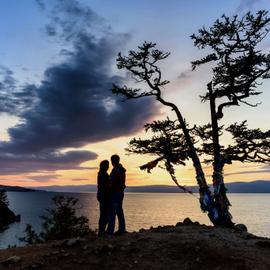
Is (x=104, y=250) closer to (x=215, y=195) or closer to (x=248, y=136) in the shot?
(x=215, y=195)

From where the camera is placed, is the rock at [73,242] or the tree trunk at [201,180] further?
the tree trunk at [201,180]

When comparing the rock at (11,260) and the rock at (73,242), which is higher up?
the rock at (73,242)

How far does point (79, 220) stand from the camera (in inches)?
1232

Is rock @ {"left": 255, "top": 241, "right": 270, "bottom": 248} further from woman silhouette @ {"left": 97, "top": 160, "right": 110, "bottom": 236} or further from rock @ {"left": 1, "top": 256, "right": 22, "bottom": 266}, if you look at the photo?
rock @ {"left": 1, "top": 256, "right": 22, "bottom": 266}

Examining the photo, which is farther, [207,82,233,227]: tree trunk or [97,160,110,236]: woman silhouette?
[207,82,233,227]: tree trunk

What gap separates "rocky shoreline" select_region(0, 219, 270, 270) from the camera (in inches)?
527

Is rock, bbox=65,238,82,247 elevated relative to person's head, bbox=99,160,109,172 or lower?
lower

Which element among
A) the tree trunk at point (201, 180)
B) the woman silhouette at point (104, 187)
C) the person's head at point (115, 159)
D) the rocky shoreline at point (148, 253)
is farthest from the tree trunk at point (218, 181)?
the person's head at point (115, 159)

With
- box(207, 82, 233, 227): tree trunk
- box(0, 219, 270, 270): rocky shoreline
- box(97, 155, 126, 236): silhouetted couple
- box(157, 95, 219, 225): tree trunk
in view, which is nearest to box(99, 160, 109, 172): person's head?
box(97, 155, 126, 236): silhouetted couple

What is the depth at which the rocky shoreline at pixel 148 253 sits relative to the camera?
13.4 m

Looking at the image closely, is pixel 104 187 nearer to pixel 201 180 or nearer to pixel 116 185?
pixel 116 185

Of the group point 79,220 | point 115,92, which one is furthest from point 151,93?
point 79,220

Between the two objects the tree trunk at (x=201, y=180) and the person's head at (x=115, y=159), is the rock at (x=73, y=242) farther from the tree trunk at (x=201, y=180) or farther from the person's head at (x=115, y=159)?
the tree trunk at (x=201, y=180)

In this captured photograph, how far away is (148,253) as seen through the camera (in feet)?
46.4
